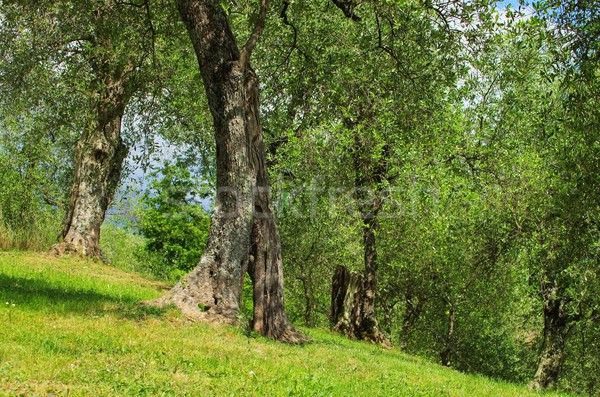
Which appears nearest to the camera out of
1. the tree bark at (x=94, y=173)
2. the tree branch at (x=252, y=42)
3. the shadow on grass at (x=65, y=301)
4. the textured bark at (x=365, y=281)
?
the shadow on grass at (x=65, y=301)

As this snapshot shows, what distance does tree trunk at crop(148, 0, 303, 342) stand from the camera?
13.6 metres

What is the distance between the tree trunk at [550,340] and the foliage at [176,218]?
782 inches

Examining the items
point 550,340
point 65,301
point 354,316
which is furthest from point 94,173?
point 550,340

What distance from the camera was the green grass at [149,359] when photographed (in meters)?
7.91

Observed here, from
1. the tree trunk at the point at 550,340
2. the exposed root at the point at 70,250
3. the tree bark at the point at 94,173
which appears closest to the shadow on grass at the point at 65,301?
the exposed root at the point at 70,250

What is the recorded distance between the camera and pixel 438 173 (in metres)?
22.5

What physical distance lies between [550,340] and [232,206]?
15781 mm

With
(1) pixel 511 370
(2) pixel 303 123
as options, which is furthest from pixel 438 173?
(1) pixel 511 370

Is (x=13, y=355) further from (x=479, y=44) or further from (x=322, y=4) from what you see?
(x=322, y=4)

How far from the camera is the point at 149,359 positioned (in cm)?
924

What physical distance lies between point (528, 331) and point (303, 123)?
24749 millimetres

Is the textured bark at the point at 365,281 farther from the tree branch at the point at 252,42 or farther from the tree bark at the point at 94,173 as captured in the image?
the tree branch at the point at 252,42

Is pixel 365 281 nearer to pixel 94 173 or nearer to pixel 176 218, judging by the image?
pixel 94 173

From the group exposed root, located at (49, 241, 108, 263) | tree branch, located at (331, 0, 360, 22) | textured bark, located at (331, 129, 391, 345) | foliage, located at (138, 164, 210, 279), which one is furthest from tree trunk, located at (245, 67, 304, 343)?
foliage, located at (138, 164, 210, 279)
